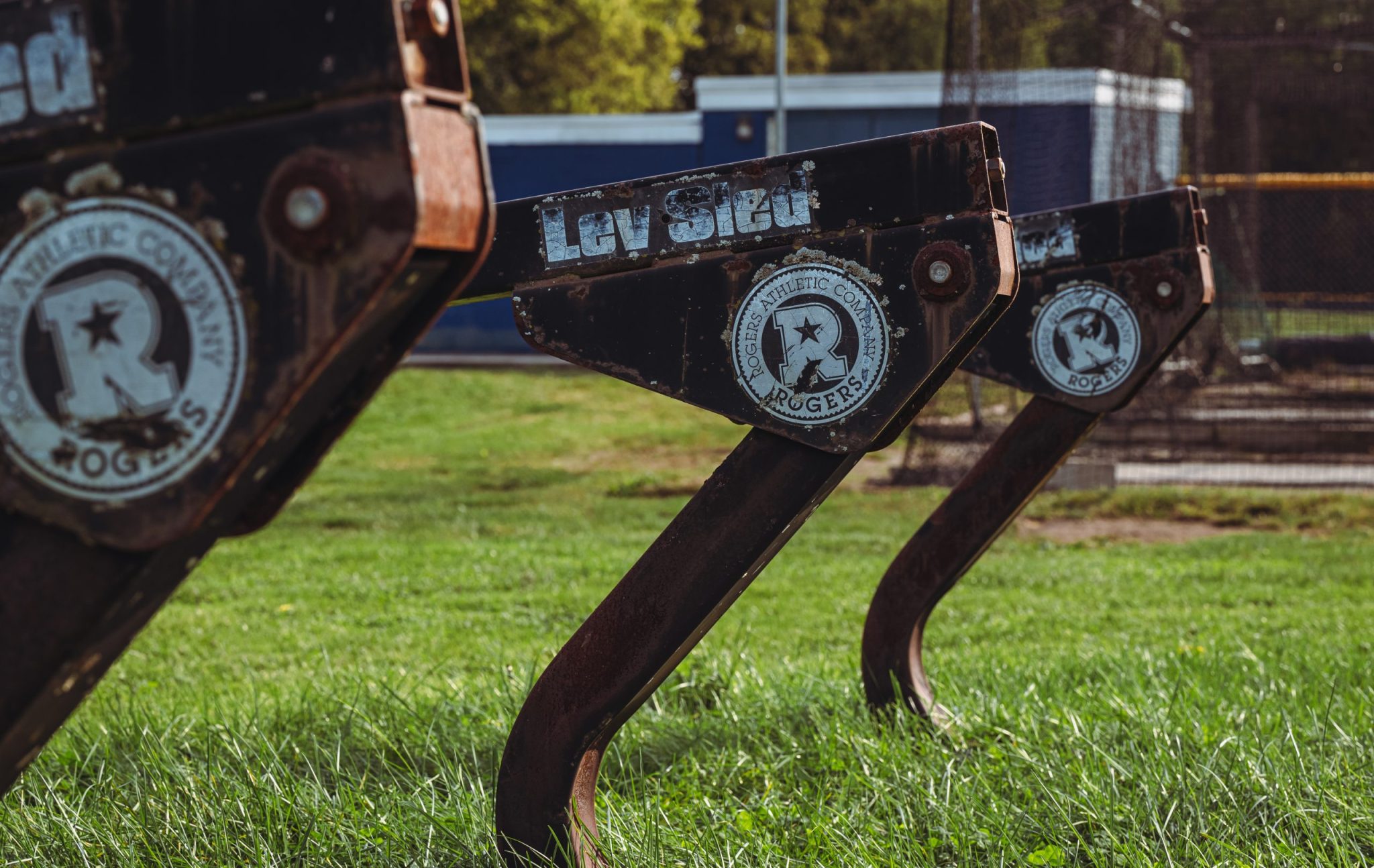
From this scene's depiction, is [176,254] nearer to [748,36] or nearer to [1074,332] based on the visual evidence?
[1074,332]

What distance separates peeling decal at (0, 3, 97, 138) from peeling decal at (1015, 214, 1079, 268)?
2153 millimetres

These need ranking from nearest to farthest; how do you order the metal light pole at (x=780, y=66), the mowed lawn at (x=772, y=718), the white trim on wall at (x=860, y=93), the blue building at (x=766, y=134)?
1. the mowed lawn at (x=772, y=718)
2. the metal light pole at (x=780, y=66)
3. the blue building at (x=766, y=134)
4. the white trim on wall at (x=860, y=93)

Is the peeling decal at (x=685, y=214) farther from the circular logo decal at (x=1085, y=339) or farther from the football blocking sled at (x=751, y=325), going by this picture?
the circular logo decal at (x=1085, y=339)

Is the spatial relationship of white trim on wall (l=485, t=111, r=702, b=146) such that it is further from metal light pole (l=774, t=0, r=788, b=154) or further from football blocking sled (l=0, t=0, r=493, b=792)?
football blocking sled (l=0, t=0, r=493, b=792)

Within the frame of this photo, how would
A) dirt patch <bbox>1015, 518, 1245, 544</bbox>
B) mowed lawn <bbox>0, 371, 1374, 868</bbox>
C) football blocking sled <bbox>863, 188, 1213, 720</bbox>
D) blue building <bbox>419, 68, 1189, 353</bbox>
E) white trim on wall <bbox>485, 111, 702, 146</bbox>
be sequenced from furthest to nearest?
white trim on wall <bbox>485, 111, 702, 146</bbox>
blue building <bbox>419, 68, 1189, 353</bbox>
dirt patch <bbox>1015, 518, 1245, 544</bbox>
football blocking sled <bbox>863, 188, 1213, 720</bbox>
mowed lawn <bbox>0, 371, 1374, 868</bbox>

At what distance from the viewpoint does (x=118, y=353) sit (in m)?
1.07

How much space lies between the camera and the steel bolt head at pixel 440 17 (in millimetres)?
1074

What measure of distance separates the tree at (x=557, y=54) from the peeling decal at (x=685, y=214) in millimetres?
22134

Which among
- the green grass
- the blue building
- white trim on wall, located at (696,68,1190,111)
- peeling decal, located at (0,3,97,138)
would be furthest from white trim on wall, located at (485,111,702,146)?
peeling decal, located at (0,3,97,138)

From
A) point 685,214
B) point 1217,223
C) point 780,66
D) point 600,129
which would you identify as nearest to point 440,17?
point 685,214

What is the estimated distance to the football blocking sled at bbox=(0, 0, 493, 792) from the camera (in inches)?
41.4

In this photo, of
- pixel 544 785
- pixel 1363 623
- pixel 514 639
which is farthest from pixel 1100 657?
pixel 544 785

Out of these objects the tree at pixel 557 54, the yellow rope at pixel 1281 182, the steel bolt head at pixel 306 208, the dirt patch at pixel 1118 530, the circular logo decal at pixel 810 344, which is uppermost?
the tree at pixel 557 54

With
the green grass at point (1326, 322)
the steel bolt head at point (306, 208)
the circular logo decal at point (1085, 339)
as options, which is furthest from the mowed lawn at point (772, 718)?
the green grass at point (1326, 322)
